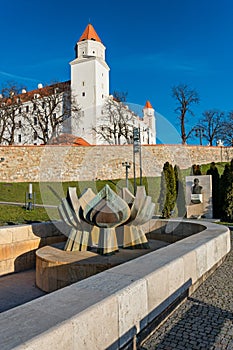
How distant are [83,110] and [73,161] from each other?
21328 mm

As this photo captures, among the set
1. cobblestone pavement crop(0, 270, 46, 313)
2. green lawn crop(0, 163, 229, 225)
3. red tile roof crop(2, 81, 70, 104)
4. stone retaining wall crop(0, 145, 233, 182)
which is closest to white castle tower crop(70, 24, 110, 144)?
red tile roof crop(2, 81, 70, 104)

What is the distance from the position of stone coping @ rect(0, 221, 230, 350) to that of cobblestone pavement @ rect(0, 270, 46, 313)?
6.76 feet

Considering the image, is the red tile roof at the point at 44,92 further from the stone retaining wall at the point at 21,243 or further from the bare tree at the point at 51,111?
the stone retaining wall at the point at 21,243

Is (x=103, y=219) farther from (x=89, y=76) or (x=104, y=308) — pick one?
(x=89, y=76)

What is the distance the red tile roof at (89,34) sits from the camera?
168 ft

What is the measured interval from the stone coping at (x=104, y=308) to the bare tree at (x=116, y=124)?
109 ft

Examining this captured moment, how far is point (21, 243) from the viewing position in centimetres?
618

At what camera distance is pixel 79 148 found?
28.0 metres

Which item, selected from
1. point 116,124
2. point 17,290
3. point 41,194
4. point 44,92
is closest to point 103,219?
point 17,290

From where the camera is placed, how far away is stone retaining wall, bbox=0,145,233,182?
26.4 metres

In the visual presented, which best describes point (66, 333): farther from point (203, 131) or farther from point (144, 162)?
point (203, 131)

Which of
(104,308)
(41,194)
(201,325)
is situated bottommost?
(201,325)

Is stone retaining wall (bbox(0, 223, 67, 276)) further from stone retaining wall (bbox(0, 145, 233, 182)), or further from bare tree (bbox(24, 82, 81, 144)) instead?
bare tree (bbox(24, 82, 81, 144))

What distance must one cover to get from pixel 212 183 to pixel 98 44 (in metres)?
43.8
